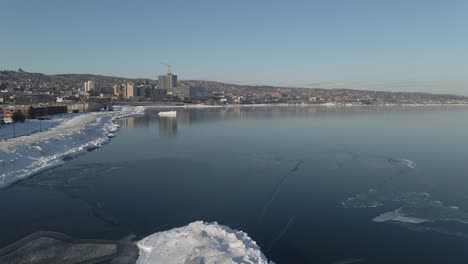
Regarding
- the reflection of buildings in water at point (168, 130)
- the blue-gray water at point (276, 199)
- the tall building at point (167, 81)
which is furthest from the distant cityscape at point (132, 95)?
the blue-gray water at point (276, 199)

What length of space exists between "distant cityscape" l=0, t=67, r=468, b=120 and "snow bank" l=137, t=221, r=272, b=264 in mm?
42987

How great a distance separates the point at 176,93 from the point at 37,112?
91.9m

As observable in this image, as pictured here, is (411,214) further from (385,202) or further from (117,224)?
(117,224)

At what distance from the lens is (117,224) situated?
807 cm

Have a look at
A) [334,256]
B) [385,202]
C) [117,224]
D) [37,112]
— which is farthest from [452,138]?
[37,112]

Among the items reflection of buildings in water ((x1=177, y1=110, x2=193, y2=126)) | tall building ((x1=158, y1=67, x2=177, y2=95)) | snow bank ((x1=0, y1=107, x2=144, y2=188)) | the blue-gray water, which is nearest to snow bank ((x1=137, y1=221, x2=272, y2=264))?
the blue-gray water

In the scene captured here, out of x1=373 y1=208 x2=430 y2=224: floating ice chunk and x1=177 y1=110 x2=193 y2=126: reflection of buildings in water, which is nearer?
x1=373 y1=208 x2=430 y2=224: floating ice chunk

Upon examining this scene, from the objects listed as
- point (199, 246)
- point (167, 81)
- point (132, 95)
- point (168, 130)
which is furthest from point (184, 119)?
point (167, 81)

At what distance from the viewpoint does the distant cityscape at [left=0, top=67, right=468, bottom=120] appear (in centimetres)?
7980

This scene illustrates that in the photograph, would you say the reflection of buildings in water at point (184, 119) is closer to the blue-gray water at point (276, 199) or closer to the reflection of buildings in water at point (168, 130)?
the reflection of buildings in water at point (168, 130)

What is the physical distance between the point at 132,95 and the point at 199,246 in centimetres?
11228

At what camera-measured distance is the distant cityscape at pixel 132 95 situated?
79.8 m

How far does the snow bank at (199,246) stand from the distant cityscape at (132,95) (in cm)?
4299

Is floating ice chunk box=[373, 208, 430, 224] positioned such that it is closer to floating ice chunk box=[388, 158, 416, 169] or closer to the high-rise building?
floating ice chunk box=[388, 158, 416, 169]
